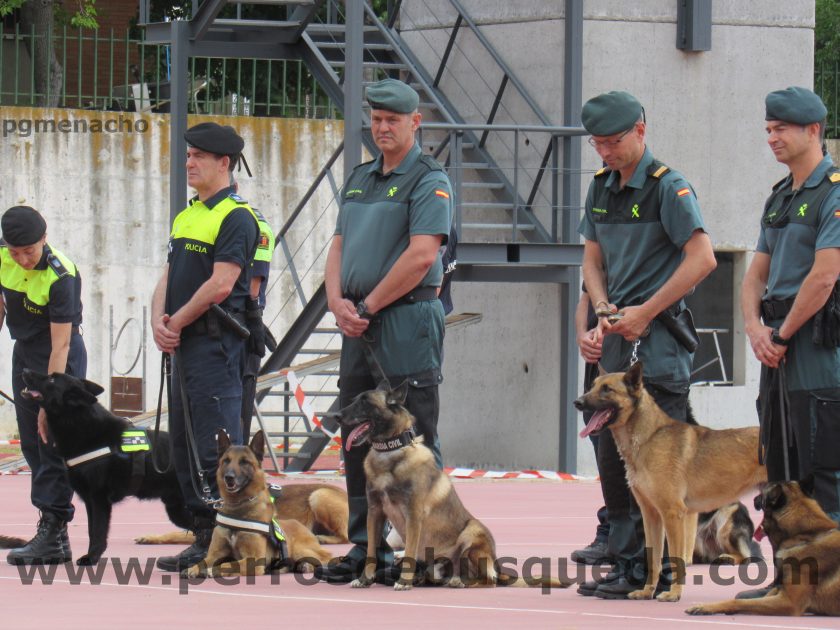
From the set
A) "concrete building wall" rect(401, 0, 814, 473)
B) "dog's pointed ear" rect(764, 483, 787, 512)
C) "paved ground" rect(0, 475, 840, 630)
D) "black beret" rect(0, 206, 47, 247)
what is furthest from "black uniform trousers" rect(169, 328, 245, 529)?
"concrete building wall" rect(401, 0, 814, 473)

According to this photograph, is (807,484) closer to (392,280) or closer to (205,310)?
(392,280)

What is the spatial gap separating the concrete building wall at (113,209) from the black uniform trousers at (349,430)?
36.3ft

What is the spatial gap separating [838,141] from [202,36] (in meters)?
8.63

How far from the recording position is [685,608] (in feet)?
21.7

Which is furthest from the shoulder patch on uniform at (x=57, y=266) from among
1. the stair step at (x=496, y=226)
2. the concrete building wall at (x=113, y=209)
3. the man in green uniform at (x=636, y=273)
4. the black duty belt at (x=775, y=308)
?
the concrete building wall at (x=113, y=209)

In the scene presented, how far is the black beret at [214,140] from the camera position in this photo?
7.96 metres

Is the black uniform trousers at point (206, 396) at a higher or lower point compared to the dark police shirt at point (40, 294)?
lower

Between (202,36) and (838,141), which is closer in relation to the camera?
(202,36)

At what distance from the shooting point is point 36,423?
8.73 metres

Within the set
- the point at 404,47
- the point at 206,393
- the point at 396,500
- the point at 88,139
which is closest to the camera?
the point at 396,500

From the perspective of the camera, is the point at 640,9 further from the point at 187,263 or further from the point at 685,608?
the point at 685,608

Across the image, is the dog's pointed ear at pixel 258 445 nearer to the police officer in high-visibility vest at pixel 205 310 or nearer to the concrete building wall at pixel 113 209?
the police officer in high-visibility vest at pixel 205 310

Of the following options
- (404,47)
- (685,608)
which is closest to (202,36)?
(404,47)

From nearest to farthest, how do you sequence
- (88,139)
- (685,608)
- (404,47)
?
(685,608), (404,47), (88,139)
